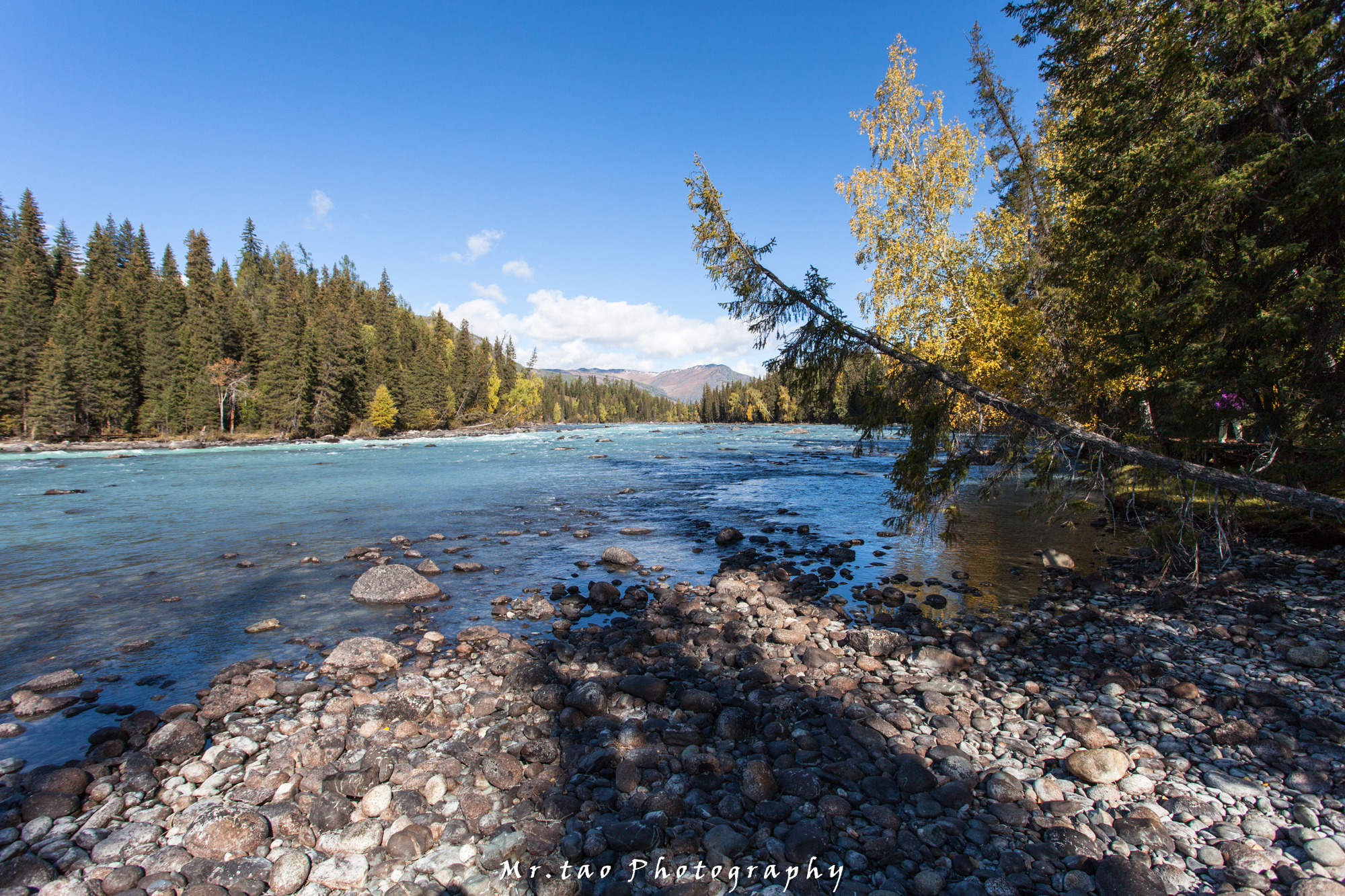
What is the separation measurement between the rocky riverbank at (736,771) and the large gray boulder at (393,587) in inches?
92.6

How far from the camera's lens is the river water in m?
8.30

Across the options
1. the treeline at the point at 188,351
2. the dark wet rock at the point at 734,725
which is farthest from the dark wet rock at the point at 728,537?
the treeline at the point at 188,351

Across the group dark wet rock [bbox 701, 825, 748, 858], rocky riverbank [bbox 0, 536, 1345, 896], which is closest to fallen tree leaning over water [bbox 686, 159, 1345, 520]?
rocky riverbank [bbox 0, 536, 1345, 896]

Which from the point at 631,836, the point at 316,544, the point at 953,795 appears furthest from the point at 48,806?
the point at 316,544

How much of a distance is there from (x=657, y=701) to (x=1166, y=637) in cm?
703

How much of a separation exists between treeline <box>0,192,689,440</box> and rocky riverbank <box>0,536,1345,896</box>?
7114 centimetres

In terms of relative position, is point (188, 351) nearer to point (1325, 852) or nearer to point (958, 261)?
point (958, 261)

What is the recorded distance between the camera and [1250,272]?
7059 millimetres

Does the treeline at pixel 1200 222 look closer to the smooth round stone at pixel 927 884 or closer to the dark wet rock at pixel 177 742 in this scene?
the smooth round stone at pixel 927 884

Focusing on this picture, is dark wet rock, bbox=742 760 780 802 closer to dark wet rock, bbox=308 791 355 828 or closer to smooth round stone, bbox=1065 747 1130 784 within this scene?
smooth round stone, bbox=1065 747 1130 784

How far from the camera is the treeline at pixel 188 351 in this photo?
185ft

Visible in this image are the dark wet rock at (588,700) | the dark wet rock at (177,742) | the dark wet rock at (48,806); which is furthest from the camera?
the dark wet rock at (588,700)

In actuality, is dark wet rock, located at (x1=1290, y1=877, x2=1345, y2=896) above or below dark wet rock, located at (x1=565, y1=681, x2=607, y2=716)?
above

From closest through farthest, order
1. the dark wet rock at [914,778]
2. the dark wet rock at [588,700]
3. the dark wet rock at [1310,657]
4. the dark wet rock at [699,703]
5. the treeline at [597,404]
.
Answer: the dark wet rock at [914,778] < the dark wet rock at [699,703] < the dark wet rock at [588,700] < the dark wet rock at [1310,657] < the treeline at [597,404]
